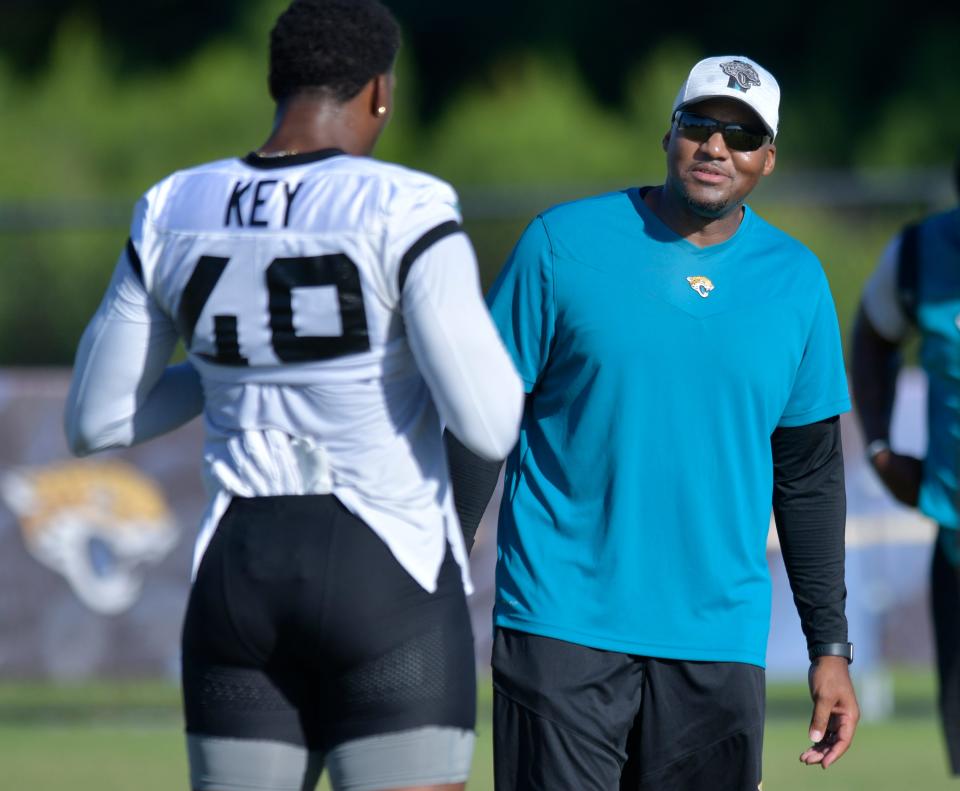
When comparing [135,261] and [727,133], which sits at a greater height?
[727,133]

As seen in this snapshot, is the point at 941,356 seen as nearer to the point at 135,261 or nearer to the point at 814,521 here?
the point at 814,521

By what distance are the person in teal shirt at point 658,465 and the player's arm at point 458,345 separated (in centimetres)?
78

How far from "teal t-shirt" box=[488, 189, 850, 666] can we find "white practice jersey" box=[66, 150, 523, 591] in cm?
69

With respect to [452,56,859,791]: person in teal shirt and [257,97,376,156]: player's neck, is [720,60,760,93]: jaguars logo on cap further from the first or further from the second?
[257,97,376,156]: player's neck

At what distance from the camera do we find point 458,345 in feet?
9.63

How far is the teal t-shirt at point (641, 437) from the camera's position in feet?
12.3

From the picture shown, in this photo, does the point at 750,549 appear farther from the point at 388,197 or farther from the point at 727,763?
the point at 388,197

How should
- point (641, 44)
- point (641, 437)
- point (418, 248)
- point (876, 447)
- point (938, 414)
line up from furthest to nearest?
point (641, 44) → point (876, 447) → point (938, 414) → point (641, 437) → point (418, 248)

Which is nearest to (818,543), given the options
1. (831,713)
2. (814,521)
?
(814,521)

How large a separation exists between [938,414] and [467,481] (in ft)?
6.10

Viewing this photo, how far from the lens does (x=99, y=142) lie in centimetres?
1988

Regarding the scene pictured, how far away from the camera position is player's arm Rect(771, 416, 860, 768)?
3934mm

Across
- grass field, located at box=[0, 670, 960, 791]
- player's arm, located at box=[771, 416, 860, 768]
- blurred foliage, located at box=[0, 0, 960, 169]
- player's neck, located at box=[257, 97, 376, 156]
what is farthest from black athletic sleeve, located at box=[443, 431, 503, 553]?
blurred foliage, located at box=[0, 0, 960, 169]

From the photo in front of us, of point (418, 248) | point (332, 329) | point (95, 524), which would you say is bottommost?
point (95, 524)
